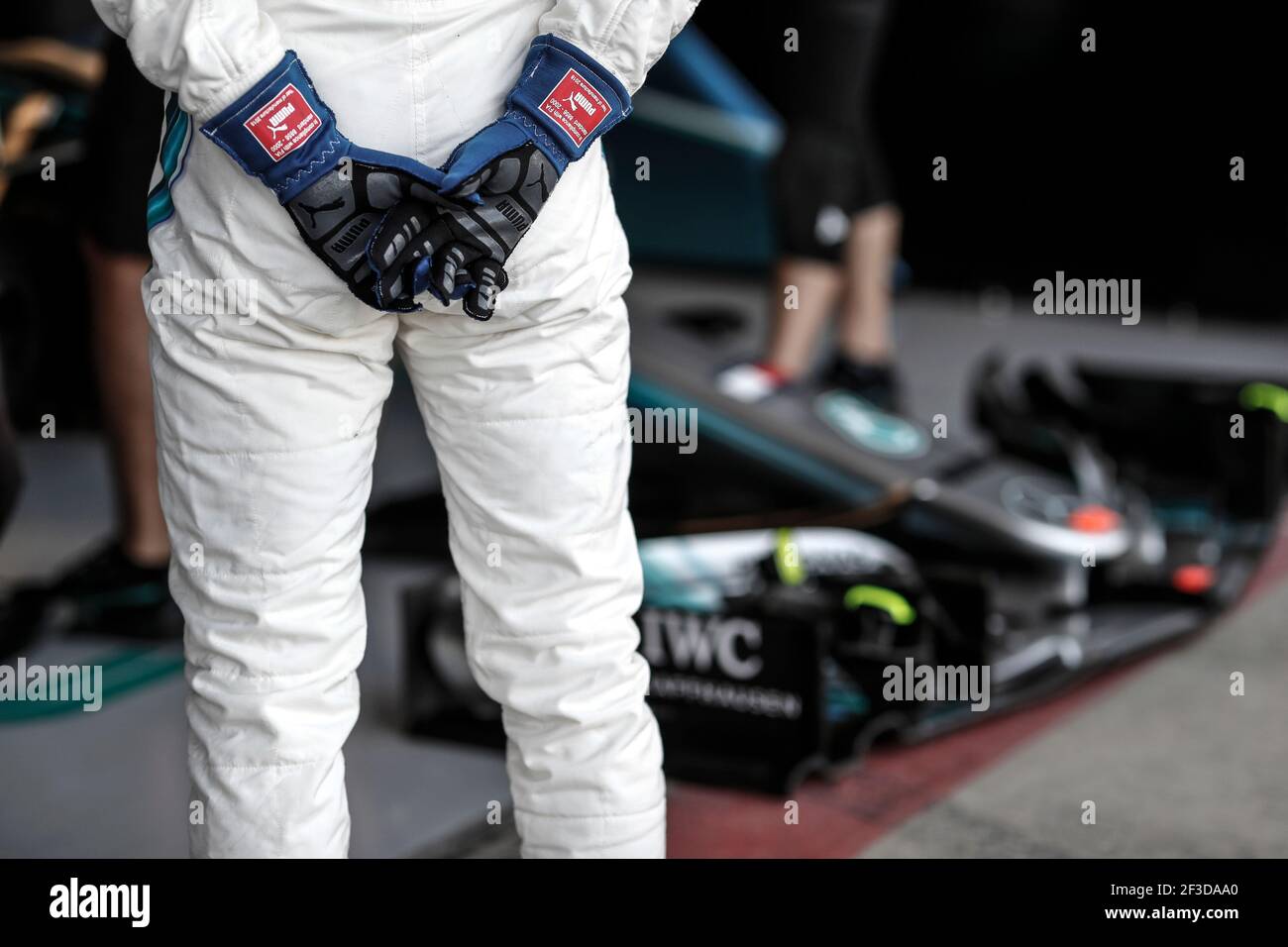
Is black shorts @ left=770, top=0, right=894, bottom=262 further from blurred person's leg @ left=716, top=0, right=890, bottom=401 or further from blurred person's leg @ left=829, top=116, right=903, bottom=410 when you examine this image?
blurred person's leg @ left=829, top=116, right=903, bottom=410

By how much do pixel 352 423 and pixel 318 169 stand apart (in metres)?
0.22

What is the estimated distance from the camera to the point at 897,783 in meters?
2.07

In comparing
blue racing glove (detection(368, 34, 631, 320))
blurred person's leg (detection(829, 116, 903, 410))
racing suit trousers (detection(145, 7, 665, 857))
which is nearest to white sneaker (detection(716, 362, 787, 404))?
blurred person's leg (detection(829, 116, 903, 410))

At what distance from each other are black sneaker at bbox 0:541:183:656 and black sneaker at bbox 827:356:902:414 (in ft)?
5.70

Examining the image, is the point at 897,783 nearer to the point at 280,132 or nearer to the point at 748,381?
the point at 748,381

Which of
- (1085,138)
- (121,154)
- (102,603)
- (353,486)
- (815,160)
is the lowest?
(102,603)

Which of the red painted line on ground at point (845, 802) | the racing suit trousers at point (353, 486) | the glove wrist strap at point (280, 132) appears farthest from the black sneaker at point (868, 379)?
the glove wrist strap at point (280, 132)

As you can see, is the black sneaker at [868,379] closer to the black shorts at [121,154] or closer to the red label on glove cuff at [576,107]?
the black shorts at [121,154]

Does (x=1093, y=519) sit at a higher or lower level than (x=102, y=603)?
higher

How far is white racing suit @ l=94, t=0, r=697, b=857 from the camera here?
1.21 metres

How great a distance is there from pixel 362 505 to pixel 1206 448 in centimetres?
216

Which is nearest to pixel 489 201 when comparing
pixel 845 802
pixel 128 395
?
pixel 845 802

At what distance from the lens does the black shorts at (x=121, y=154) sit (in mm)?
2285
